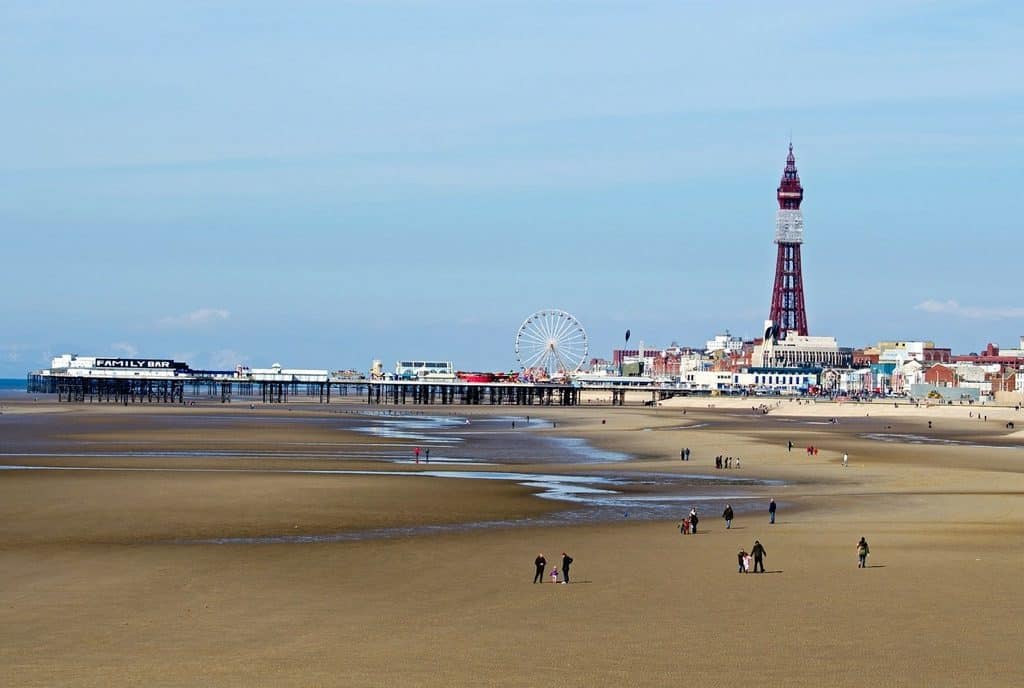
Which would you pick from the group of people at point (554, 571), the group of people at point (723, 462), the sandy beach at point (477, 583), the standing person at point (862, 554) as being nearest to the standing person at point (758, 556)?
the sandy beach at point (477, 583)

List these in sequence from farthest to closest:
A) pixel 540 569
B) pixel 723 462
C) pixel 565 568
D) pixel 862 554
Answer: pixel 723 462
pixel 862 554
pixel 540 569
pixel 565 568

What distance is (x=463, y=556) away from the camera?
29.0 m

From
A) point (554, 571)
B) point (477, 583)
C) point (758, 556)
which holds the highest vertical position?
point (758, 556)

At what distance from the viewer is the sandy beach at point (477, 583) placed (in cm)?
1898

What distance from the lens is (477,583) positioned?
25.6 m

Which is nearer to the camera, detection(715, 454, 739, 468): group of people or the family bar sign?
detection(715, 454, 739, 468): group of people

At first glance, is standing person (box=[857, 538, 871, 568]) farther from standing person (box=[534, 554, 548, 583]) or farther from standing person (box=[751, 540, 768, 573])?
standing person (box=[534, 554, 548, 583])

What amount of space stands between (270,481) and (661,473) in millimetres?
15030

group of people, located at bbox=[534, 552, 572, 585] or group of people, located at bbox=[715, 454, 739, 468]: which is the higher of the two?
group of people, located at bbox=[715, 454, 739, 468]

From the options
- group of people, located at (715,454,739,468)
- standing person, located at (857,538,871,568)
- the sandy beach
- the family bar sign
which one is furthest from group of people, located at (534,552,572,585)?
the family bar sign

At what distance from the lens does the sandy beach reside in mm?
18984

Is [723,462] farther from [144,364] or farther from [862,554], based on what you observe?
[144,364]

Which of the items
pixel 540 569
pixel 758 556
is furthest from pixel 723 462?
pixel 540 569

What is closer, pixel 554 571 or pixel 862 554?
pixel 554 571
